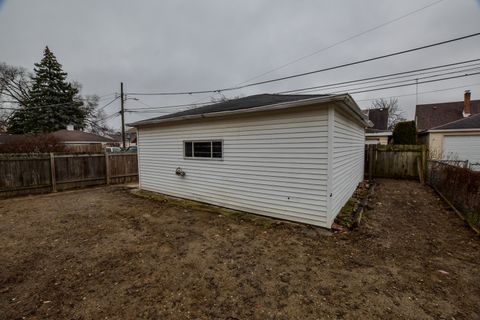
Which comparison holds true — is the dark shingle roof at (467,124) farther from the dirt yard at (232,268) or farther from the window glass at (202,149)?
the window glass at (202,149)

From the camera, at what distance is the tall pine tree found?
23312mm

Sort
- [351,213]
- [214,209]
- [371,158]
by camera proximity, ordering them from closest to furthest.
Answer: [351,213] < [214,209] < [371,158]

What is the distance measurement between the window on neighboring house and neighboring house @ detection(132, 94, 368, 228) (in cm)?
3

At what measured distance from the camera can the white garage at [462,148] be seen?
12.5 meters

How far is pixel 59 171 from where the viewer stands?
828 cm

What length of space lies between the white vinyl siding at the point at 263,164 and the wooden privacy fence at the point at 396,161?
7722 mm

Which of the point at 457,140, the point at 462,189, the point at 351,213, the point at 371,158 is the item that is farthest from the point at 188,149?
the point at 457,140

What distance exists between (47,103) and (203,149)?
1079 inches

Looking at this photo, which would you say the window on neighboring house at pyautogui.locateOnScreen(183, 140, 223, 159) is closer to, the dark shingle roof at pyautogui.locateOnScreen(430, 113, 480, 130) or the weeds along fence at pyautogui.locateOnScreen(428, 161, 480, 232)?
the weeds along fence at pyautogui.locateOnScreen(428, 161, 480, 232)

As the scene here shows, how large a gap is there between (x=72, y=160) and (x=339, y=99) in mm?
9909

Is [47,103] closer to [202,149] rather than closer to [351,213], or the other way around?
[202,149]

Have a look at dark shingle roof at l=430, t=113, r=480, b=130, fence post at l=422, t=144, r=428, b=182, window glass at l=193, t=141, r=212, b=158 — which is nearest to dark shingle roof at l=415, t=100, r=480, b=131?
dark shingle roof at l=430, t=113, r=480, b=130

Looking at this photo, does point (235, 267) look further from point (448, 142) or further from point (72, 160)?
point (448, 142)

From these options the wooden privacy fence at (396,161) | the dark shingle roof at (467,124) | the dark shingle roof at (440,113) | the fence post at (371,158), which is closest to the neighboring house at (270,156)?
the fence post at (371,158)
